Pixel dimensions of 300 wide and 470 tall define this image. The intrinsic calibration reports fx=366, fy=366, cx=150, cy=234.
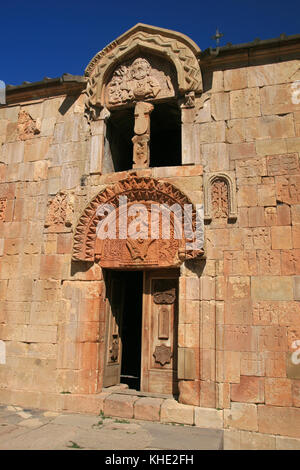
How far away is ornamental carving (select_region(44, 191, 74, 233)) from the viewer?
6848 mm

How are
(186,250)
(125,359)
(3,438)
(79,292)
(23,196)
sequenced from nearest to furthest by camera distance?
(3,438) → (186,250) → (79,292) → (23,196) → (125,359)

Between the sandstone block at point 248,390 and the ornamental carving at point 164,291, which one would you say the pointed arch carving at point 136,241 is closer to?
A: the ornamental carving at point 164,291

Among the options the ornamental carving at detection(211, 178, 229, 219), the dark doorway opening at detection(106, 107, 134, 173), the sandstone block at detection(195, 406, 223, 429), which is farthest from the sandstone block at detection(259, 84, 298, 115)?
the sandstone block at detection(195, 406, 223, 429)

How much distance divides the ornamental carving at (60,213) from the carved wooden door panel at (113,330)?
50.0 inches

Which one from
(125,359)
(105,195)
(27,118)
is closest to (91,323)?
(105,195)

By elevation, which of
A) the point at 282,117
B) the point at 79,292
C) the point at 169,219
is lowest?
the point at 79,292

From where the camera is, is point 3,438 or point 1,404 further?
point 1,404

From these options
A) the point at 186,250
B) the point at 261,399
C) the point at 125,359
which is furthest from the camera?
the point at 125,359

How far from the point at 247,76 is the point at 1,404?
727cm

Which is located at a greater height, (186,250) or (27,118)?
(27,118)

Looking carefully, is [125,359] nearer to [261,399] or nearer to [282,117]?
[261,399]

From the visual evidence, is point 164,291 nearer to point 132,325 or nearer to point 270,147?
point 132,325

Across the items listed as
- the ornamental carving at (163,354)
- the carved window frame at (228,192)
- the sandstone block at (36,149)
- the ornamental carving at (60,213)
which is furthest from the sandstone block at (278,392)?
the sandstone block at (36,149)

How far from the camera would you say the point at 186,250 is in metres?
6.01
